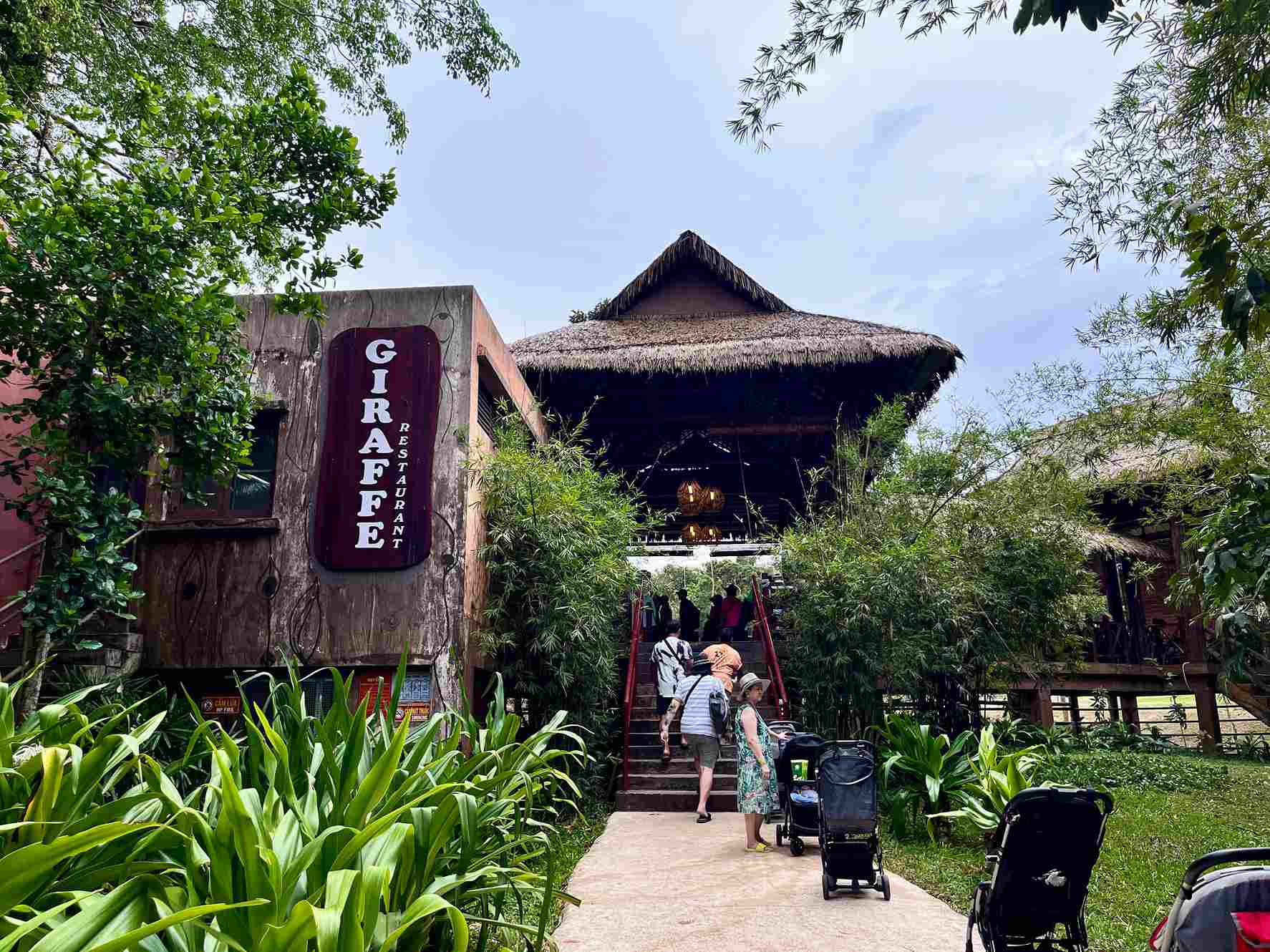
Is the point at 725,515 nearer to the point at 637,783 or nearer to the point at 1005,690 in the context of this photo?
the point at 1005,690

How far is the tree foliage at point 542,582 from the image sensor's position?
723cm

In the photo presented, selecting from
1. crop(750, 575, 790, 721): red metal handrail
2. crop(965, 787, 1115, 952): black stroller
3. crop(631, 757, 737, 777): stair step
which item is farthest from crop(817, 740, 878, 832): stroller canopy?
crop(750, 575, 790, 721): red metal handrail

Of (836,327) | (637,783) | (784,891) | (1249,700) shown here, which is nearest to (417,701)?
(637,783)

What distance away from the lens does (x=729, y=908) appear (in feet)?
14.2

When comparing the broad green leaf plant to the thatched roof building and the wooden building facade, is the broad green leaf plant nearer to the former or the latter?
the wooden building facade

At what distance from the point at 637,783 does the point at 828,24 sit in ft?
21.0

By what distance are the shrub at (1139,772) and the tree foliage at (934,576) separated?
1.12 meters

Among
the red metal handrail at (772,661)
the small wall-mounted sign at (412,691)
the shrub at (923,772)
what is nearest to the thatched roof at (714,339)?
the red metal handrail at (772,661)

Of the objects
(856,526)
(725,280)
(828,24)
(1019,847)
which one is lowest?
(1019,847)

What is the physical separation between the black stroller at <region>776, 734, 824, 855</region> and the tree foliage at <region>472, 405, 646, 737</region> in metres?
1.97

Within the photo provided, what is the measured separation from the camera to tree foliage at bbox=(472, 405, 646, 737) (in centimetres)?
723

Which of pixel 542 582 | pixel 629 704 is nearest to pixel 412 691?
pixel 542 582

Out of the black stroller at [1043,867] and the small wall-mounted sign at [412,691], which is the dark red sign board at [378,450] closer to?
the small wall-mounted sign at [412,691]

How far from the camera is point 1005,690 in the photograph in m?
9.85
